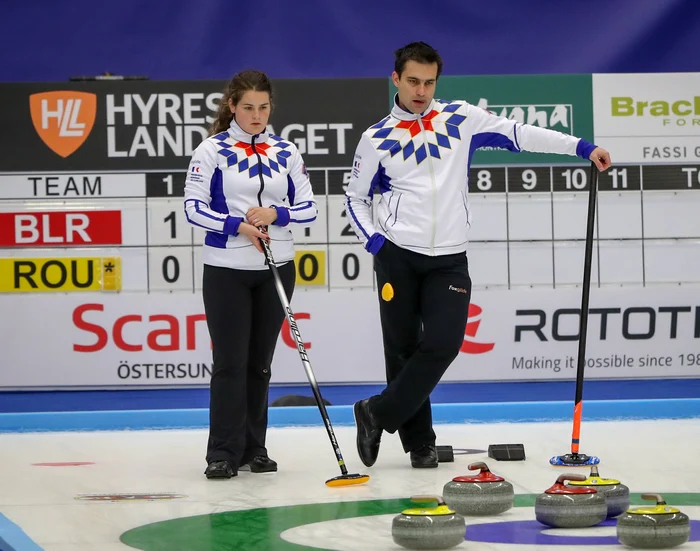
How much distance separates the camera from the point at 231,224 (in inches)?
145

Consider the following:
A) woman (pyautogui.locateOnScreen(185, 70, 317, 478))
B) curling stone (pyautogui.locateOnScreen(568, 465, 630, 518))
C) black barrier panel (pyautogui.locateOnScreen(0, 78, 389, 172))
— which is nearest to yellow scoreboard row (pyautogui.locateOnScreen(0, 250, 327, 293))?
black barrier panel (pyautogui.locateOnScreen(0, 78, 389, 172))

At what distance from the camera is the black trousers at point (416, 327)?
3.69 m

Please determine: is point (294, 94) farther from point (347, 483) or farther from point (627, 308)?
point (347, 483)

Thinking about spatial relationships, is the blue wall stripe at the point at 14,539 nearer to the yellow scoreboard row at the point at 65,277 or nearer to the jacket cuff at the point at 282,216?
the jacket cuff at the point at 282,216

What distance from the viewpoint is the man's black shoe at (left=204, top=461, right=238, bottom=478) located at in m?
3.65

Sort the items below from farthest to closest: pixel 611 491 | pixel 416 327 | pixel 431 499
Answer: pixel 416 327 → pixel 611 491 → pixel 431 499

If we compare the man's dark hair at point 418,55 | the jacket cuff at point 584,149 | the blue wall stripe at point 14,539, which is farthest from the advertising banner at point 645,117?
the blue wall stripe at point 14,539

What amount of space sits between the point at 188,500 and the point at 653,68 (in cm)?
471

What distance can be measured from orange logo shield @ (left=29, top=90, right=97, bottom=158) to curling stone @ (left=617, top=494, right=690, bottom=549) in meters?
4.55

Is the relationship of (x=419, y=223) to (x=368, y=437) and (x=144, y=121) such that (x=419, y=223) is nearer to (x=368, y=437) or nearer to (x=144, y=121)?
(x=368, y=437)

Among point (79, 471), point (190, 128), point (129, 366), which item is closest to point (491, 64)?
→ point (190, 128)

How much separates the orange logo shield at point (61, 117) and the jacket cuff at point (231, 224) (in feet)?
9.15

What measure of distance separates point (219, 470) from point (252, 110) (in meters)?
1.14

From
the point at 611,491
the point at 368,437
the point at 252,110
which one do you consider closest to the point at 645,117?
the point at 252,110
